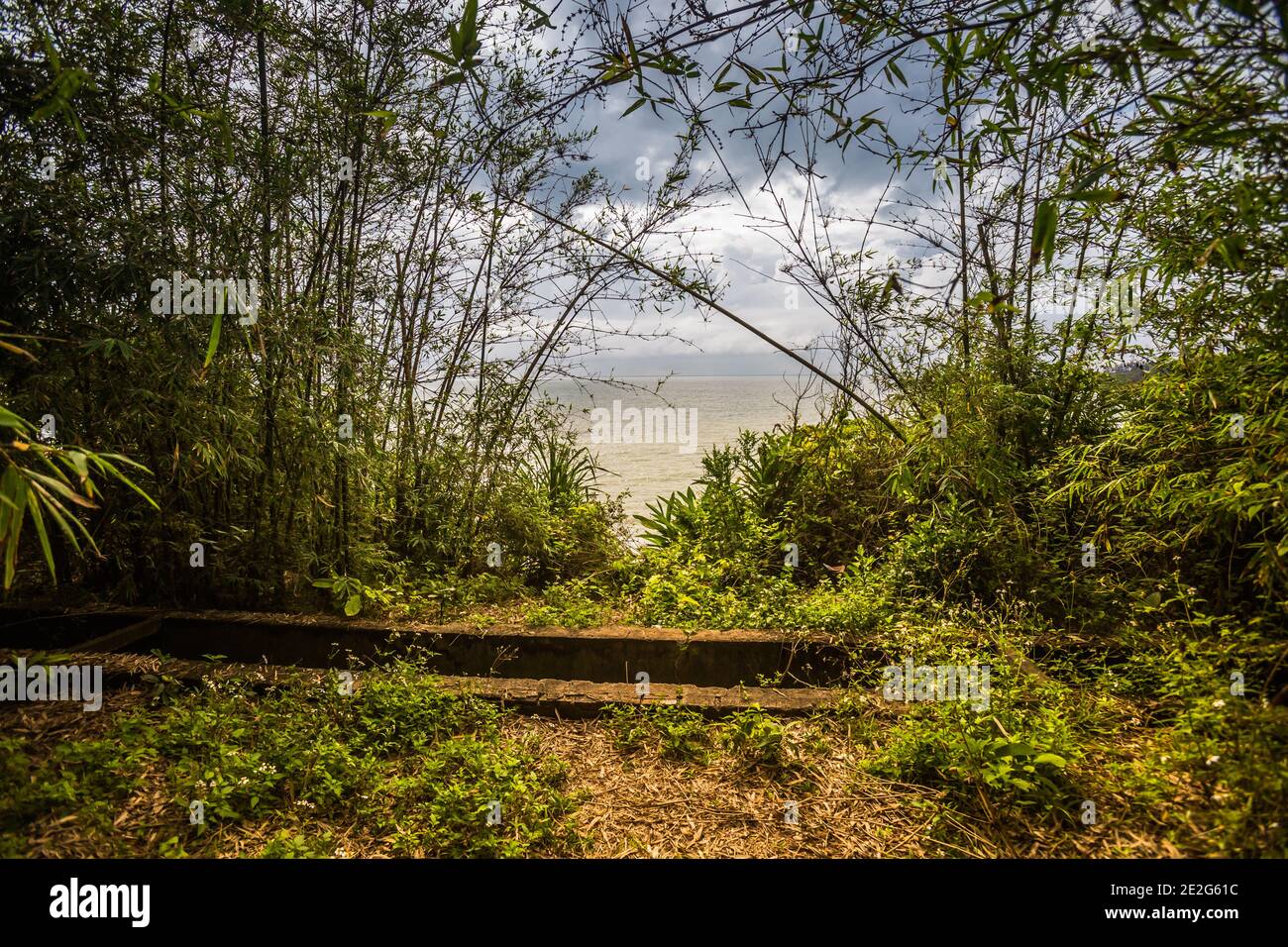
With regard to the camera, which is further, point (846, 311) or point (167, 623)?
point (846, 311)

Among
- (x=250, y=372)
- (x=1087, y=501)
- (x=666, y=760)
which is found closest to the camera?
(x=666, y=760)

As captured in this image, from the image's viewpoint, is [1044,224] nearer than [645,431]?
Yes

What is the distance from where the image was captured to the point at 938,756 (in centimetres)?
181

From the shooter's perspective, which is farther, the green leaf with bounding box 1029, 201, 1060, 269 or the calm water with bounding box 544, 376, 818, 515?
the calm water with bounding box 544, 376, 818, 515

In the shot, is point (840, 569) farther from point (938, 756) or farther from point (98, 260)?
point (98, 260)

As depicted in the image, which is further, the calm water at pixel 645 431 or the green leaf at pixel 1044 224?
the calm water at pixel 645 431

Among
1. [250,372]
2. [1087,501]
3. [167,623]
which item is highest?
[250,372]

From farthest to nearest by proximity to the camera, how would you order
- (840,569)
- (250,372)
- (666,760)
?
(840,569), (250,372), (666,760)
